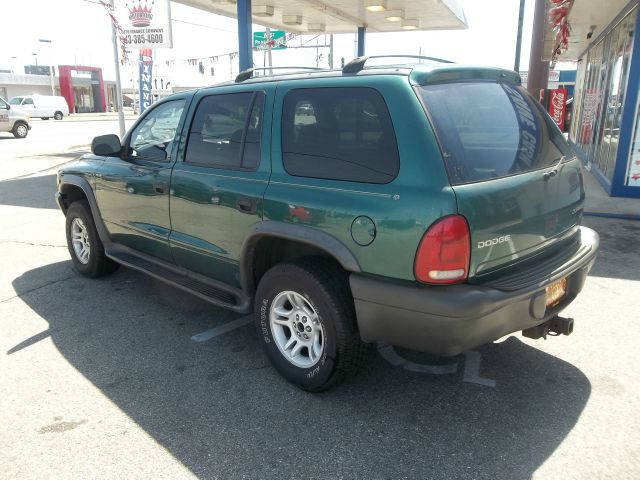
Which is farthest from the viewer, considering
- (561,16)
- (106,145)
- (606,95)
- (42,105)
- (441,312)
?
(42,105)

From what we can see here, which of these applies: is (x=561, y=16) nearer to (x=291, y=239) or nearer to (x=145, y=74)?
(x=291, y=239)

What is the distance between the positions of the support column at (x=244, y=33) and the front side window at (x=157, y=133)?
586cm

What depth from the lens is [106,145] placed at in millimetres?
4324

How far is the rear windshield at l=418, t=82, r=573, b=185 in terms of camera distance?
259cm

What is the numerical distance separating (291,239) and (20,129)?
2549 centimetres

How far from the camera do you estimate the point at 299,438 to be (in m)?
2.71

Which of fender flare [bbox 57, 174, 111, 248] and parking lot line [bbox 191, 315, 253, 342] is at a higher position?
fender flare [bbox 57, 174, 111, 248]

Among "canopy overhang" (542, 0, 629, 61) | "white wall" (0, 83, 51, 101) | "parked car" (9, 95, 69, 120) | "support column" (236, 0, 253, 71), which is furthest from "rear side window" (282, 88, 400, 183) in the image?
"white wall" (0, 83, 51, 101)

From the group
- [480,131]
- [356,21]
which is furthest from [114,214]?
[356,21]

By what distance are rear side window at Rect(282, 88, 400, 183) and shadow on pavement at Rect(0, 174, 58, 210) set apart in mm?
6976

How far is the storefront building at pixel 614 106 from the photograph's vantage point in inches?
331

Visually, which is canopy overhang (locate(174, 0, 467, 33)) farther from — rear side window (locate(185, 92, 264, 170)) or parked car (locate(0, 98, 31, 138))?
parked car (locate(0, 98, 31, 138))

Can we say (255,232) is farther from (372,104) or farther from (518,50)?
(518,50)

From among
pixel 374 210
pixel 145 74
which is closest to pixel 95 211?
pixel 374 210
